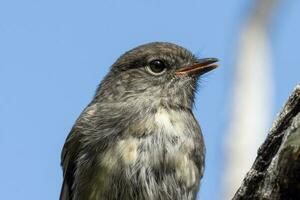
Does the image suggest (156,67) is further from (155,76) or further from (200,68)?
(200,68)

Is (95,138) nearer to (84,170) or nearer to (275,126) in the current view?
(84,170)

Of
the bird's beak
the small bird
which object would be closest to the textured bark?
the small bird

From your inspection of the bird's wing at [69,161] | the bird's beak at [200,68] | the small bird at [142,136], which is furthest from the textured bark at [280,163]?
the bird's beak at [200,68]

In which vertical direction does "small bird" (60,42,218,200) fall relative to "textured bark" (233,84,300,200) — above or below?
above

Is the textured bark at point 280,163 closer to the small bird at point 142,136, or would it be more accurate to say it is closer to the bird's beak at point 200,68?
the small bird at point 142,136

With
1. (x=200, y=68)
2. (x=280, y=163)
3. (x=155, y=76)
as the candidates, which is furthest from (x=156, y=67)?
(x=280, y=163)

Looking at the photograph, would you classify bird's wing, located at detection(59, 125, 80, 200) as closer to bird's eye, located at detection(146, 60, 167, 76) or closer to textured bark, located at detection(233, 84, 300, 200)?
bird's eye, located at detection(146, 60, 167, 76)
